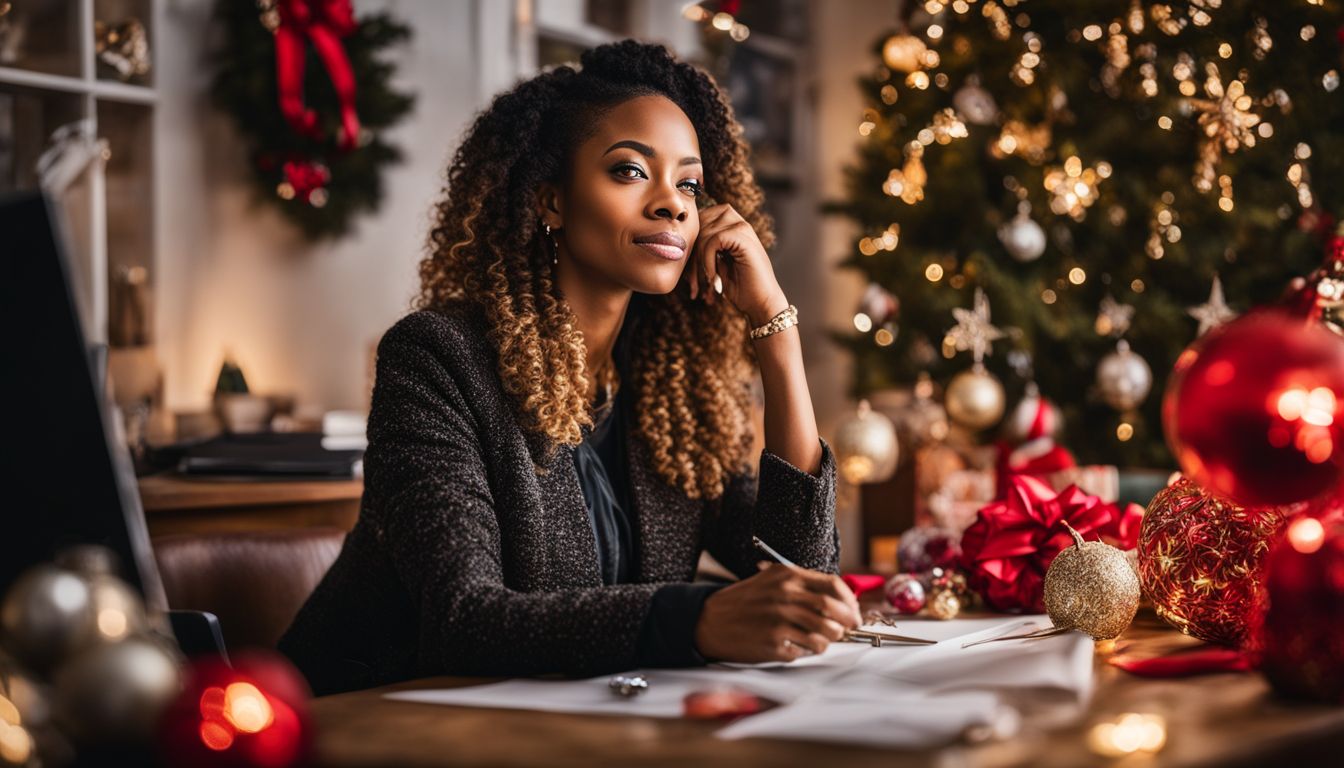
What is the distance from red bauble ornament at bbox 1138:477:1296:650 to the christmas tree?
1934 millimetres

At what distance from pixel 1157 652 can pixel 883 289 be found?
2949 millimetres

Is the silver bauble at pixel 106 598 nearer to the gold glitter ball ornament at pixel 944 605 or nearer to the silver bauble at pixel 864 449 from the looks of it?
the gold glitter ball ornament at pixel 944 605

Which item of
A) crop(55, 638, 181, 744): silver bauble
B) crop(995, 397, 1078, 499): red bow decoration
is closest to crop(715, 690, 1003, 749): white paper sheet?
crop(55, 638, 181, 744): silver bauble

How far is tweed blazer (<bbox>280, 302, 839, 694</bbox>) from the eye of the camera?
1068 millimetres

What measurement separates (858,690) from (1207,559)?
1.26 feet

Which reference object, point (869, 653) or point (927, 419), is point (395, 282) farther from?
point (869, 653)

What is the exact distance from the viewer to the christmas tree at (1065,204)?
318 centimetres

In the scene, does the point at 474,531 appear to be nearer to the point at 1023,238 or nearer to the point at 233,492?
the point at 233,492

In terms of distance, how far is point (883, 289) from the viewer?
3932mm

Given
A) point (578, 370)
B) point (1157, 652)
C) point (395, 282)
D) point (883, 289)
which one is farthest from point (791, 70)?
point (1157, 652)

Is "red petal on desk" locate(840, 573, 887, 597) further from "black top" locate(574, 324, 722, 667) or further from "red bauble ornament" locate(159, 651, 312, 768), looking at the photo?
"red bauble ornament" locate(159, 651, 312, 768)

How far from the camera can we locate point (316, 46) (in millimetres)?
3137

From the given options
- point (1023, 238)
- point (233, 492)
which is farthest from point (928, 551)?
point (1023, 238)

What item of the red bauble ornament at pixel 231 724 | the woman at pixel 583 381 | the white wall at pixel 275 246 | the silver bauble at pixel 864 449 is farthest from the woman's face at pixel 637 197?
the white wall at pixel 275 246
